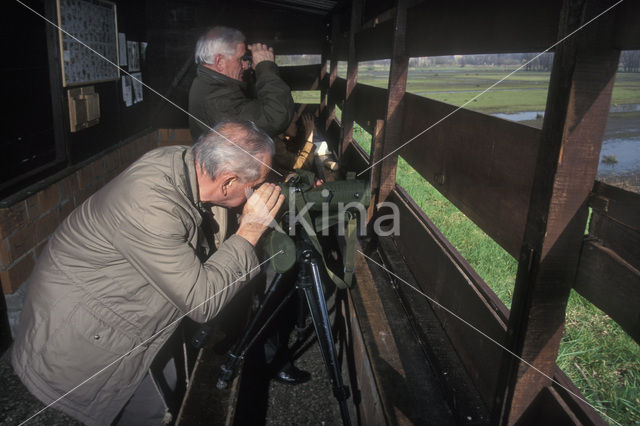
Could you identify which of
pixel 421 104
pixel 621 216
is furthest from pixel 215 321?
pixel 621 216

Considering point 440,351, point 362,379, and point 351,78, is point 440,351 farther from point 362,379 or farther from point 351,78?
point 351,78

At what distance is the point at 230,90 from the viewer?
2889mm

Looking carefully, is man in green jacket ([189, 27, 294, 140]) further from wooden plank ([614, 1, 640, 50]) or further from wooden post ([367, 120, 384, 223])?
wooden plank ([614, 1, 640, 50])

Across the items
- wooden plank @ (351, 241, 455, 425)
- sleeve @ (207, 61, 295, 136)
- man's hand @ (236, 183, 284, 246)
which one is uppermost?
sleeve @ (207, 61, 295, 136)

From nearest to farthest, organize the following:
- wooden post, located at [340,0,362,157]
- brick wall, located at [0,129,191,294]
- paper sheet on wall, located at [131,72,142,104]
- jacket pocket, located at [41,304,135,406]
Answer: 1. jacket pocket, located at [41,304,135,406]
2. brick wall, located at [0,129,191,294]
3. wooden post, located at [340,0,362,157]
4. paper sheet on wall, located at [131,72,142,104]

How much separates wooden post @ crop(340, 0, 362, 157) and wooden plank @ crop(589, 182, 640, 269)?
2812mm

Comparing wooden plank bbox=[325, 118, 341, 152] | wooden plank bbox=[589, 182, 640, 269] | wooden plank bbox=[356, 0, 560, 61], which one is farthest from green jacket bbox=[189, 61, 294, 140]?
wooden plank bbox=[589, 182, 640, 269]

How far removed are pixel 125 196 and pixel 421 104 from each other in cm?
145

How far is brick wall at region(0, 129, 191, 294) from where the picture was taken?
248cm

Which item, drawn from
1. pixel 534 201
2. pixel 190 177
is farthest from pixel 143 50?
pixel 534 201

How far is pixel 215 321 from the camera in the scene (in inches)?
106

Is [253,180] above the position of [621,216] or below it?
below

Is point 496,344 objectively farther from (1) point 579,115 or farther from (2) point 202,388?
(2) point 202,388

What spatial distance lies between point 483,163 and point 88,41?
3.54 meters
